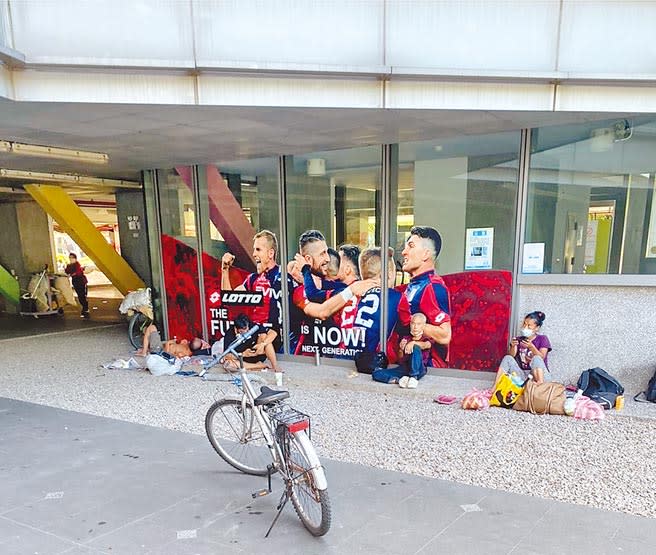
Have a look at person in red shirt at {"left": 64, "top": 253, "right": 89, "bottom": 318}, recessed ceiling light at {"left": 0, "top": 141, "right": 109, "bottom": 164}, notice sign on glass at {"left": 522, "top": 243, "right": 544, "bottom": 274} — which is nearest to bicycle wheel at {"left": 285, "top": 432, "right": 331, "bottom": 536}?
notice sign on glass at {"left": 522, "top": 243, "right": 544, "bottom": 274}

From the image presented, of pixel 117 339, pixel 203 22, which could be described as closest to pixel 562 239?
pixel 203 22

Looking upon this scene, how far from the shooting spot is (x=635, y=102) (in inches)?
163

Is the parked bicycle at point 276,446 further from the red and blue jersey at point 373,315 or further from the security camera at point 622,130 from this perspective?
the security camera at point 622,130

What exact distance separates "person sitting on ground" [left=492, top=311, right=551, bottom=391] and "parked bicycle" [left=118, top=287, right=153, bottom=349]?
19.7 ft

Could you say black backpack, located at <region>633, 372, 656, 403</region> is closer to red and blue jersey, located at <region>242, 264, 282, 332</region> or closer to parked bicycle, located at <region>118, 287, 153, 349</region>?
red and blue jersey, located at <region>242, 264, 282, 332</region>

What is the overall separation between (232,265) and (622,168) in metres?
5.39

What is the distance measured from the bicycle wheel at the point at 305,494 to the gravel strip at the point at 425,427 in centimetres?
100

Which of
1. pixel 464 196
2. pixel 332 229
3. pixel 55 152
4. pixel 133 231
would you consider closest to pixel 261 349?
pixel 332 229

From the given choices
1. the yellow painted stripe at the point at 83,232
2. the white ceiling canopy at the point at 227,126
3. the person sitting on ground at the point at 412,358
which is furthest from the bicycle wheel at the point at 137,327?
the person sitting on ground at the point at 412,358

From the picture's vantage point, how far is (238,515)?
289 centimetres

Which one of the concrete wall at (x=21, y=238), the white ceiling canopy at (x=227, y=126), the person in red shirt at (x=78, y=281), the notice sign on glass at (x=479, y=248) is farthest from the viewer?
the concrete wall at (x=21, y=238)

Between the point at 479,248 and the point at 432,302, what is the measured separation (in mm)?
905

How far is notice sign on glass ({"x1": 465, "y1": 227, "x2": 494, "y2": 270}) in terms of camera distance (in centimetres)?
550

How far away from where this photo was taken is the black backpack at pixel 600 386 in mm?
4578
